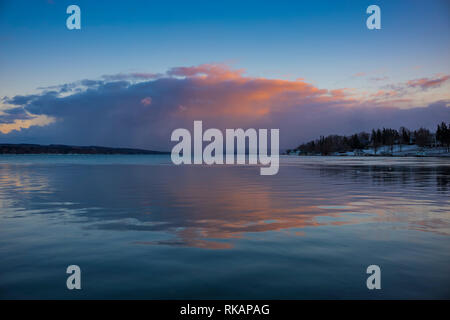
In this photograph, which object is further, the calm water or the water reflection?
the water reflection

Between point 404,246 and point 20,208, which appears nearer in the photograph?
point 404,246

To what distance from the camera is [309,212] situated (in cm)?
1711

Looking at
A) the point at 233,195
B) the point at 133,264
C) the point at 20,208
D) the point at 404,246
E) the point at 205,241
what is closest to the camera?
the point at 133,264

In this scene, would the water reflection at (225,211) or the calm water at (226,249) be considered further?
the water reflection at (225,211)

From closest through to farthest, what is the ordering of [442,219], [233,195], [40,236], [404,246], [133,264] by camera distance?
[133,264] → [404,246] → [40,236] → [442,219] → [233,195]

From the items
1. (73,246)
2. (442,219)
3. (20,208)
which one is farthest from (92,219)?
(442,219)

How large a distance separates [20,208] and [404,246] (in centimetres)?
1969

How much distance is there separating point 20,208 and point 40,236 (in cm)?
786

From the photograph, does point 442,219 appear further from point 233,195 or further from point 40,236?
point 40,236

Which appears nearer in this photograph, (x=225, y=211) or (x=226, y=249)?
(x=226, y=249)
